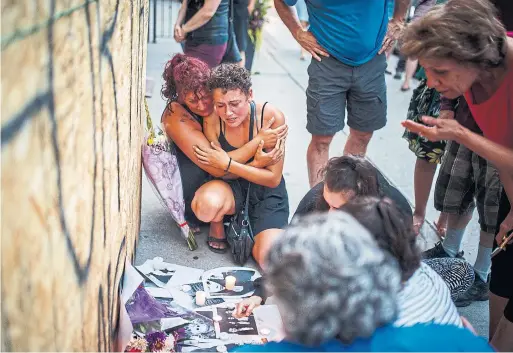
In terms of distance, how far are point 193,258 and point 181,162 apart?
1.82 ft

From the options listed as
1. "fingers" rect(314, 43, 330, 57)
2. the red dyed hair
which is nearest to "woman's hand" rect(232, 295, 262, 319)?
the red dyed hair

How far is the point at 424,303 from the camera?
1.55m

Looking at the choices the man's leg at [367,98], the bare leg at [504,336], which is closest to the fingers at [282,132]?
the man's leg at [367,98]

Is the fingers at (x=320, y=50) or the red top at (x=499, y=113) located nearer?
the red top at (x=499, y=113)

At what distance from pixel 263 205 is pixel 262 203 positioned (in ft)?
0.05

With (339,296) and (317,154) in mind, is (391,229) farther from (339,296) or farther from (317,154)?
(317,154)

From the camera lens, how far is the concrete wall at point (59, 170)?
99 cm

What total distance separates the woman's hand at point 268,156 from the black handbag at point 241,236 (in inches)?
8.4

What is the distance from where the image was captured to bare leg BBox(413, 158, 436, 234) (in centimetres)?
345

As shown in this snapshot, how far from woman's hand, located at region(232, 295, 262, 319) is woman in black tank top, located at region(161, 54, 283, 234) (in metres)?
0.86

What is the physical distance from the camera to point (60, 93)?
4.02 feet

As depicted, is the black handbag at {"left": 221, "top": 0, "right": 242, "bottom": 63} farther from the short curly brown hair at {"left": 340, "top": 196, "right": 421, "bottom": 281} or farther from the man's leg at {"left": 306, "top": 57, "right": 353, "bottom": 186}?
the short curly brown hair at {"left": 340, "top": 196, "right": 421, "bottom": 281}

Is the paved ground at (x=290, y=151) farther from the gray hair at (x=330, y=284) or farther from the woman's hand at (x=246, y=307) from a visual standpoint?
the gray hair at (x=330, y=284)

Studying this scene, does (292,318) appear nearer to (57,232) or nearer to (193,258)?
(57,232)
